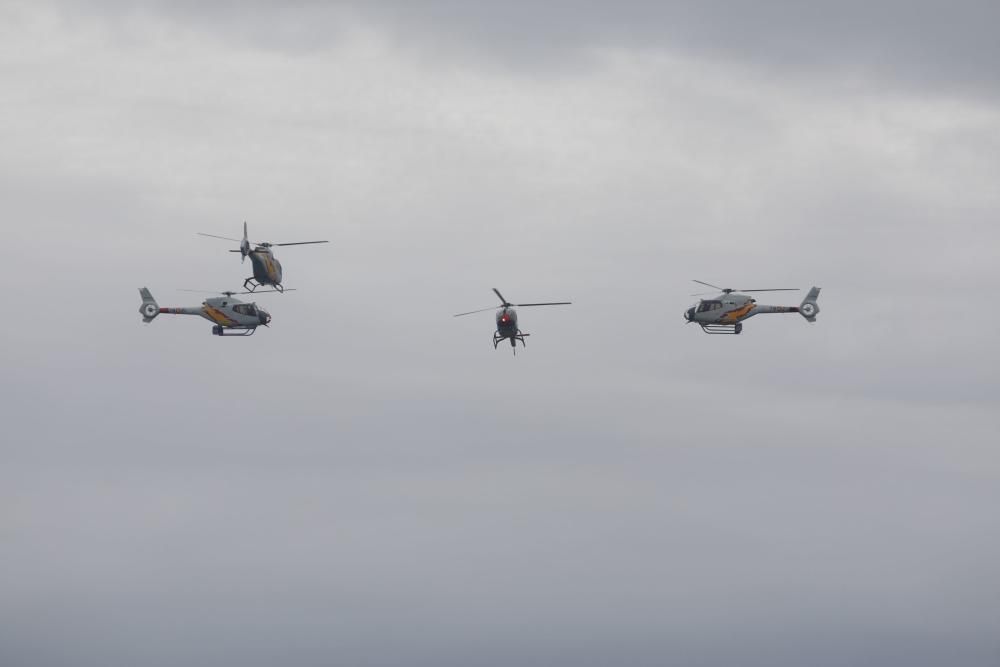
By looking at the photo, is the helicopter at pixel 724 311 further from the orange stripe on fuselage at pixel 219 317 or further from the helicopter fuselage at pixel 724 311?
the orange stripe on fuselage at pixel 219 317

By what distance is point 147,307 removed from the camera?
159m

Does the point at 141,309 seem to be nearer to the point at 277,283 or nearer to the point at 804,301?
the point at 277,283

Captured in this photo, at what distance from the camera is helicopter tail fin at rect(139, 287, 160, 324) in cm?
15888

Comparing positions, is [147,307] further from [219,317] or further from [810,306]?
[810,306]

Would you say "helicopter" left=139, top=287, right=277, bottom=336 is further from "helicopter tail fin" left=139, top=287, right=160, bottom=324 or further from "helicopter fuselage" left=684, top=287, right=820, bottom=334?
"helicopter fuselage" left=684, top=287, right=820, bottom=334

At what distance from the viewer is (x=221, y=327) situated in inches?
6083

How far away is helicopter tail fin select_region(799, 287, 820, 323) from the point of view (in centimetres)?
16088

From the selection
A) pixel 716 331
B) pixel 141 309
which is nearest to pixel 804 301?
pixel 716 331

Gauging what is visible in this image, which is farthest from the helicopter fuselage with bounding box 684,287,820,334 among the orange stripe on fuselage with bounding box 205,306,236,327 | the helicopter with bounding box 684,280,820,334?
the orange stripe on fuselage with bounding box 205,306,236,327

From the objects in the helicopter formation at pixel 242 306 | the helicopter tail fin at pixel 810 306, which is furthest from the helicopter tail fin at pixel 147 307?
the helicopter tail fin at pixel 810 306

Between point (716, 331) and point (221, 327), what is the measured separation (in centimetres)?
4678

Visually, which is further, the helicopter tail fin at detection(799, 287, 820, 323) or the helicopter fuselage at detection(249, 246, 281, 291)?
the helicopter tail fin at detection(799, 287, 820, 323)

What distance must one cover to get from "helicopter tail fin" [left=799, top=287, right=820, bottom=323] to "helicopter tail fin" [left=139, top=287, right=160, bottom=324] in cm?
6307

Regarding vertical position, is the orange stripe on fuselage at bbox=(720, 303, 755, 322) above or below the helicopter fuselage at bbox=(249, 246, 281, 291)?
below
